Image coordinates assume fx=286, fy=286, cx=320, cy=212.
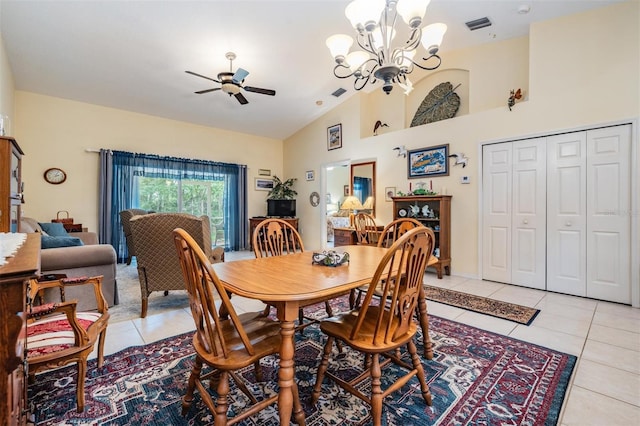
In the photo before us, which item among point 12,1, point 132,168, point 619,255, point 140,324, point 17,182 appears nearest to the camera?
point 17,182

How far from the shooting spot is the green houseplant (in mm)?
7234

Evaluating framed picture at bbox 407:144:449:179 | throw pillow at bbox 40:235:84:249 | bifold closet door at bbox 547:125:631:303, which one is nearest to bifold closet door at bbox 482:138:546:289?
bifold closet door at bbox 547:125:631:303

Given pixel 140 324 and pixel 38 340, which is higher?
pixel 38 340

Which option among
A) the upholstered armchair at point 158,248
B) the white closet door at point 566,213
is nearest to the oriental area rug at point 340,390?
the upholstered armchair at point 158,248

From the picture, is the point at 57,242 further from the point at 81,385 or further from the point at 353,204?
the point at 353,204

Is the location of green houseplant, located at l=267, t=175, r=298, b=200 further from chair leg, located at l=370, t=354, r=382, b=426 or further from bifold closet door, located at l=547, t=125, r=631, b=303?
chair leg, located at l=370, t=354, r=382, b=426

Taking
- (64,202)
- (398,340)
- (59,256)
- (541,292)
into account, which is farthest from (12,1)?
(541,292)

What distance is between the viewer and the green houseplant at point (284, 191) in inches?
285

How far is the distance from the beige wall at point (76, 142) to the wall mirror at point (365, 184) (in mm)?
3450

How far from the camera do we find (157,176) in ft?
19.0

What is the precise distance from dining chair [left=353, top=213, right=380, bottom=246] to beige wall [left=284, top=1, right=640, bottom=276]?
44cm

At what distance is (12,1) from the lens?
2920 mm

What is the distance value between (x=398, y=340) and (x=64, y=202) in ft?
19.3

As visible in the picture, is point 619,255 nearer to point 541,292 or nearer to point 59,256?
point 541,292
